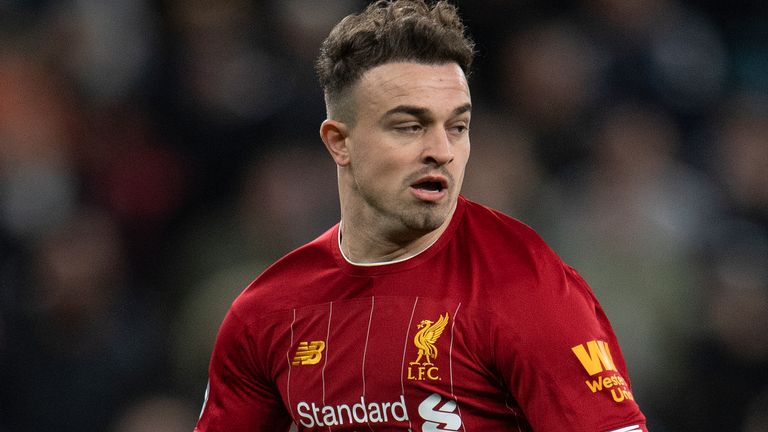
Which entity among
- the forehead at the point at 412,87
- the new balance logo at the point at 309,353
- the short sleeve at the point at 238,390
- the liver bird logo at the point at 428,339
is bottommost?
the short sleeve at the point at 238,390

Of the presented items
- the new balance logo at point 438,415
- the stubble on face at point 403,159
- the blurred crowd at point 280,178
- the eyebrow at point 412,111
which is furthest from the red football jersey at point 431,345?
the blurred crowd at point 280,178

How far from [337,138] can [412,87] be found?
0.33 meters

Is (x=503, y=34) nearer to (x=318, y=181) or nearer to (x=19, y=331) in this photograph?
(x=318, y=181)

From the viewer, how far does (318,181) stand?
6266 millimetres

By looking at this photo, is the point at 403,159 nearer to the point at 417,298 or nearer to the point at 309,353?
the point at 417,298

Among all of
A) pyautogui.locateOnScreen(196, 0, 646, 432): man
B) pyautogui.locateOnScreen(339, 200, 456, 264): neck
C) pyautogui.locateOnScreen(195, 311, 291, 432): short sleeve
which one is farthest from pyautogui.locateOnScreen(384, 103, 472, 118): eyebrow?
pyautogui.locateOnScreen(195, 311, 291, 432): short sleeve

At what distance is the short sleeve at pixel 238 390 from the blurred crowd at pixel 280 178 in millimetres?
2240

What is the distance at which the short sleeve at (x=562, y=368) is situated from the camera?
2.79m

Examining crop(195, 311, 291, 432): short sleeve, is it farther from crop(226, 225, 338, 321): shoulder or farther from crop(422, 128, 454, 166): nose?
crop(422, 128, 454, 166): nose

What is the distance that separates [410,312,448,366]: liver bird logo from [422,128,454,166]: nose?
0.41m

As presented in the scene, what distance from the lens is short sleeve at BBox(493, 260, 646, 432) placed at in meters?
2.79

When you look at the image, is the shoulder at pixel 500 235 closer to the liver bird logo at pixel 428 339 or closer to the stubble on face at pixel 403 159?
the stubble on face at pixel 403 159

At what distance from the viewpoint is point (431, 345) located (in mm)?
3037

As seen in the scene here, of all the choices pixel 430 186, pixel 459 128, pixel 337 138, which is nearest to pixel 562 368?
pixel 430 186
